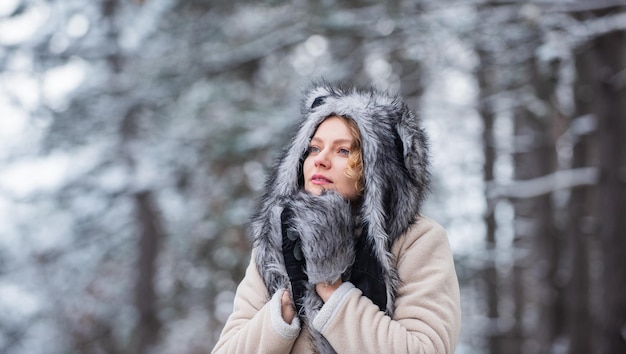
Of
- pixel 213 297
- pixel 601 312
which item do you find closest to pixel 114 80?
pixel 213 297

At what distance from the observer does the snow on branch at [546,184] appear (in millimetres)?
10820

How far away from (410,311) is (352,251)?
27 cm

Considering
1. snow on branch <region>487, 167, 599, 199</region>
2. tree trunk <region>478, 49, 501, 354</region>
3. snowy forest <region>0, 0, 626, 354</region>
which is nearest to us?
snowy forest <region>0, 0, 626, 354</region>

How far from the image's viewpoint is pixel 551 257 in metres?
12.9

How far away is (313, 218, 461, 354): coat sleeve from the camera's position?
8.09 feet

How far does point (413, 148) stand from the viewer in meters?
2.72

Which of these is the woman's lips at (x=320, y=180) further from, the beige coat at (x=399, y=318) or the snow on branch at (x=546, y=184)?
the snow on branch at (x=546, y=184)

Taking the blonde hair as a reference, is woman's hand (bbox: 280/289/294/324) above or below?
below

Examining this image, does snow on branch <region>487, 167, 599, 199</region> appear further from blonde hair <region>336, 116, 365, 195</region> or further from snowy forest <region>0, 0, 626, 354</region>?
blonde hair <region>336, 116, 365, 195</region>

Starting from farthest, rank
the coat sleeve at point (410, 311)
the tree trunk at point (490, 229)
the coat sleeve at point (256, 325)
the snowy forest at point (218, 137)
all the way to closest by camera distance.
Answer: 1. the tree trunk at point (490, 229)
2. the snowy forest at point (218, 137)
3. the coat sleeve at point (256, 325)
4. the coat sleeve at point (410, 311)

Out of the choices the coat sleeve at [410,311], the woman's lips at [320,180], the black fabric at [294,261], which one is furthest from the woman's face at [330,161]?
the coat sleeve at [410,311]

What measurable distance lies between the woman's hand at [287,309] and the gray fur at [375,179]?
58 millimetres

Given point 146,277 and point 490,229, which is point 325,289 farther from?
point 490,229

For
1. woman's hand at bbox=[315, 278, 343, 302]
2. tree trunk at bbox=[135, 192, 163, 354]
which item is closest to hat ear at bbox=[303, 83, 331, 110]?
woman's hand at bbox=[315, 278, 343, 302]
